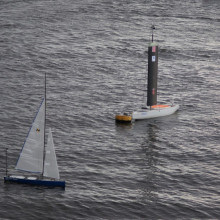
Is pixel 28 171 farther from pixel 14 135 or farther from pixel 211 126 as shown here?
pixel 211 126

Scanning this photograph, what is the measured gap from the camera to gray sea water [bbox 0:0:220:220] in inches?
3627

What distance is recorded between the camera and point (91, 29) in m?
186

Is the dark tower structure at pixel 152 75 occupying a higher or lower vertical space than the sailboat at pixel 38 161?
higher

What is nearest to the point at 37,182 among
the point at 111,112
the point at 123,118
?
the point at 123,118

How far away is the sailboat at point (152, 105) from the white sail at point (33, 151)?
1213 inches

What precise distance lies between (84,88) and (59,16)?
5961 centimetres

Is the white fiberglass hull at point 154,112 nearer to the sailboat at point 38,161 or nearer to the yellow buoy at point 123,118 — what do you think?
the yellow buoy at point 123,118

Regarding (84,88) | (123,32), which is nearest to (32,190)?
(84,88)

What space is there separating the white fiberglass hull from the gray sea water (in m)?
1.05

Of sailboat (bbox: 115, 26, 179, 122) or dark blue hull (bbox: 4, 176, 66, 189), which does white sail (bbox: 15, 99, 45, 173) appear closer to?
dark blue hull (bbox: 4, 176, 66, 189)

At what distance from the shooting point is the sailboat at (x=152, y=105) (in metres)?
125

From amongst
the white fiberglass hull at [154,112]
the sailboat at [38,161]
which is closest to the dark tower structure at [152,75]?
the white fiberglass hull at [154,112]

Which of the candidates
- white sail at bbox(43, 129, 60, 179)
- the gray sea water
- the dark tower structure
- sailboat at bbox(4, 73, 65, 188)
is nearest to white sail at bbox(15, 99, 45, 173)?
sailboat at bbox(4, 73, 65, 188)

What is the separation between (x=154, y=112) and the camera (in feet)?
414
